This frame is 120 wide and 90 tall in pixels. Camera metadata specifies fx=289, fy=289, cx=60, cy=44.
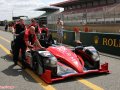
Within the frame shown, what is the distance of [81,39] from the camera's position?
16203 mm

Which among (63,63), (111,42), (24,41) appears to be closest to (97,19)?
(111,42)

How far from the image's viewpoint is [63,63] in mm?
7828

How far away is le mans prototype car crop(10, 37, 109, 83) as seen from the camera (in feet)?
24.0

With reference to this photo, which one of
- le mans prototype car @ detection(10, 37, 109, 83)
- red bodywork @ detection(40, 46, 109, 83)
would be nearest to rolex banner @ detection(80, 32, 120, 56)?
le mans prototype car @ detection(10, 37, 109, 83)

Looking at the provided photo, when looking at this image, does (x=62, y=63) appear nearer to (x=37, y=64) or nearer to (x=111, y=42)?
(x=37, y=64)

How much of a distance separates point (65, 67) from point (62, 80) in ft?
1.30

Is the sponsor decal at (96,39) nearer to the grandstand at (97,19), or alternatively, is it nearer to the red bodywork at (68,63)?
the red bodywork at (68,63)

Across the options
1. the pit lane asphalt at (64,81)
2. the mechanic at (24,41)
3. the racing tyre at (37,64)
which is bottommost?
the pit lane asphalt at (64,81)

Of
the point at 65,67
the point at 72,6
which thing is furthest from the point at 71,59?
the point at 72,6

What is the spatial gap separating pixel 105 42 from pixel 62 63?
5.78 metres

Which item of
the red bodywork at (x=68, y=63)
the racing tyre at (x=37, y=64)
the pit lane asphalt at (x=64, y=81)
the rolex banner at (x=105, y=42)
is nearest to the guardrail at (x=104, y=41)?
the rolex banner at (x=105, y=42)

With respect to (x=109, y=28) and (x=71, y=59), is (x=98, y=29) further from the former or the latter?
(x=71, y=59)

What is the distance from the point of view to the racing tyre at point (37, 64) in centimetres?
765

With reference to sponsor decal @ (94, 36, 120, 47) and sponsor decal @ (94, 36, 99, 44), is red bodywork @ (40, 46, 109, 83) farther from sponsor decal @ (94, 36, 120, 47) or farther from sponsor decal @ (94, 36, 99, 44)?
sponsor decal @ (94, 36, 99, 44)
